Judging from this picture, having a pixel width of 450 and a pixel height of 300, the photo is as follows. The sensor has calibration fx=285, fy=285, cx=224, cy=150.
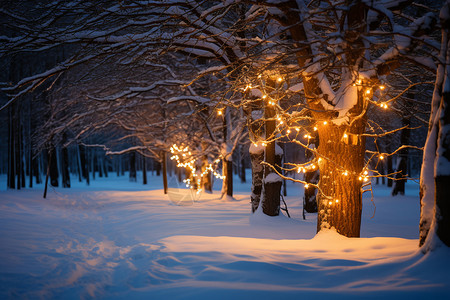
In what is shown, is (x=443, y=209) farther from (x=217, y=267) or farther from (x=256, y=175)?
(x=256, y=175)

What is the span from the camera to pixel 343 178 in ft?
16.5

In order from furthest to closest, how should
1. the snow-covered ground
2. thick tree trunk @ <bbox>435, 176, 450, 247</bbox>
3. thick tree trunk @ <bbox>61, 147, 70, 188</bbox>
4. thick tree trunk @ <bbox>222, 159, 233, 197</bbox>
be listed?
thick tree trunk @ <bbox>61, 147, 70, 188</bbox>, thick tree trunk @ <bbox>222, 159, 233, 197</bbox>, thick tree trunk @ <bbox>435, 176, 450, 247</bbox>, the snow-covered ground

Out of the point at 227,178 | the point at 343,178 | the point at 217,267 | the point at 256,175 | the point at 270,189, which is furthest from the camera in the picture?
the point at 227,178

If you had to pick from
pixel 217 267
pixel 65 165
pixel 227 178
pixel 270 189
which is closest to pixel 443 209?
pixel 217 267

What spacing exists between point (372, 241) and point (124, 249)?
15.0ft

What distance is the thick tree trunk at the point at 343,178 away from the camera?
5000 millimetres

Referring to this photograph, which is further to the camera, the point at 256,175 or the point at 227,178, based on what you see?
the point at 227,178

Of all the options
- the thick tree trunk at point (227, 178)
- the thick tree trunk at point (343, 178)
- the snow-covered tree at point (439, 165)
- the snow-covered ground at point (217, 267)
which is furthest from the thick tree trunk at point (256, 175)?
the thick tree trunk at point (227, 178)

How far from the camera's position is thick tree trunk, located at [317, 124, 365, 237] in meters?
5.00

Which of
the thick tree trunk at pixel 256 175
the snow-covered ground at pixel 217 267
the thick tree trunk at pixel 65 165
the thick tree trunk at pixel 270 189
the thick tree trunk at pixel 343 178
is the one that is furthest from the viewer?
the thick tree trunk at pixel 65 165

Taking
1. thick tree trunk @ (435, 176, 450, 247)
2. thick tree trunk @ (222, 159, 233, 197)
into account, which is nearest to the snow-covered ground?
thick tree trunk @ (435, 176, 450, 247)

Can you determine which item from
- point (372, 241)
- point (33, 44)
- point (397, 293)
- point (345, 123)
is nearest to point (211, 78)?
point (33, 44)

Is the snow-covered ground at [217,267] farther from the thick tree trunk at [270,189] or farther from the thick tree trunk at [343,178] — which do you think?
the thick tree trunk at [270,189]

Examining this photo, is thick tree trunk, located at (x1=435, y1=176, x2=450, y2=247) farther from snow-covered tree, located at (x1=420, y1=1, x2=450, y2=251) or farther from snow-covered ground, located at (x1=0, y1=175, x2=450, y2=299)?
snow-covered ground, located at (x1=0, y1=175, x2=450, y2=299)
